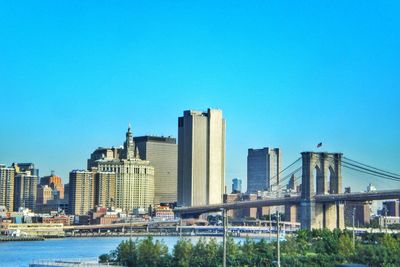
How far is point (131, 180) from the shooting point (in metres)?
180

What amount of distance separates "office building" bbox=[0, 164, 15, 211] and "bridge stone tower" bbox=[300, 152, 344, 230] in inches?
3963

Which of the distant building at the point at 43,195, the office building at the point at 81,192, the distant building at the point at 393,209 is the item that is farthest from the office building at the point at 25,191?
the distant building at the point at 393,209

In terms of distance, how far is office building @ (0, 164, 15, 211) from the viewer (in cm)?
17338

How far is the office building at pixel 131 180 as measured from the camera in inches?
6993

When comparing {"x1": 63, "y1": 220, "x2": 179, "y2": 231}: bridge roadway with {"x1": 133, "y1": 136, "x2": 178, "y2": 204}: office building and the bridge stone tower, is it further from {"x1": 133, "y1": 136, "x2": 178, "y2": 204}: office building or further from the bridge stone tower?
{"x1": 133, "y1": 136, "x2": 178, "y2": 204}: office building

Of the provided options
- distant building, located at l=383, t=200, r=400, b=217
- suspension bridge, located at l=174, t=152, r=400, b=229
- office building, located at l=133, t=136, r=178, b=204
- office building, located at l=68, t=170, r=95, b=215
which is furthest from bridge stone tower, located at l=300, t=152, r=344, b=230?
office building, located at l=133, t=136, r=178, b=204

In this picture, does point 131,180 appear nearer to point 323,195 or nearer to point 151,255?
point 323,195

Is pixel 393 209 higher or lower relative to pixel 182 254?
higher

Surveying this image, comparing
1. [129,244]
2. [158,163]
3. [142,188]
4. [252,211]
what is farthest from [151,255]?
[158,163]

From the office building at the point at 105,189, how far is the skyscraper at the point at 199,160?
14.5 metres

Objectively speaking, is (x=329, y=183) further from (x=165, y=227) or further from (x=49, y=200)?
(x=49, y=200)

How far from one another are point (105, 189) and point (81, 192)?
312 inches

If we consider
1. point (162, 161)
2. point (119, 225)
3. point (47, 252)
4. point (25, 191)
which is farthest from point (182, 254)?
point (162, 161)

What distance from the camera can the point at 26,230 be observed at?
119m
